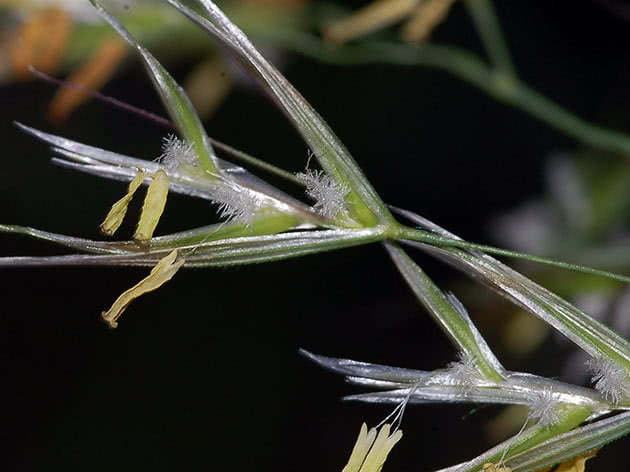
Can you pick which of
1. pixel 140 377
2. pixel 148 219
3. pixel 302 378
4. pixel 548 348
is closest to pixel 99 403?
pixel 140 377

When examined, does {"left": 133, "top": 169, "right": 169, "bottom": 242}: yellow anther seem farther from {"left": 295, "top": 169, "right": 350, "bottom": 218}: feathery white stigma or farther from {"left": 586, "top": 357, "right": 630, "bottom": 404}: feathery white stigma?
{"left": 586, "top": 357, "right": 630, "bottom": 404}: feathery white stigma

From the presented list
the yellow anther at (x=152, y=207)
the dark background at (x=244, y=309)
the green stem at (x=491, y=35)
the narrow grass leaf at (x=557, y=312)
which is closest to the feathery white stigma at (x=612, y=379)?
the narrow grass leaf at (x=557, y=312)

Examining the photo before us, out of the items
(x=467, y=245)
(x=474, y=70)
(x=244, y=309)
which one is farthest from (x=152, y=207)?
(x=244, y=309)

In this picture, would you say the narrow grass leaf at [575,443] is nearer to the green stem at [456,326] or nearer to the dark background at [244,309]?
the green stem at [456,326]

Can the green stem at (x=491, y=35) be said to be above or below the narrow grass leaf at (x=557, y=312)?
→ above

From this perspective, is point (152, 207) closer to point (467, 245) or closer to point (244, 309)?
point (467, 245)

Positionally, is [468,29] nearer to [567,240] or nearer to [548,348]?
[567,240]

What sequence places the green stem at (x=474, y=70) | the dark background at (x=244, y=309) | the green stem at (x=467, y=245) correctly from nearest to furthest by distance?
1. the green stem at (x=467, y=245)
2. the green stem at (x=474, y=70)
3. the dark background at (x=244, y=309)

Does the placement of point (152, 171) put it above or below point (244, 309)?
below
